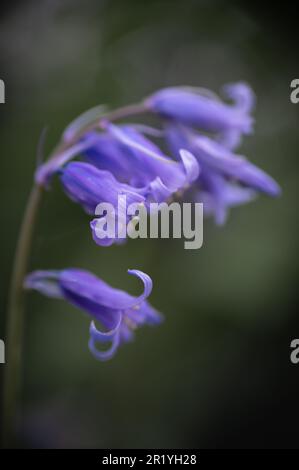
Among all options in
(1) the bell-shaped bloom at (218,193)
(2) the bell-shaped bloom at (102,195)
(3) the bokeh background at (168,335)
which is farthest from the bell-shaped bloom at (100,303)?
(3) the bokeh background at (168,335)

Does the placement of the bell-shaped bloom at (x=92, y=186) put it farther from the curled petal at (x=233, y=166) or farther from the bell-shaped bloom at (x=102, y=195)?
the curled petal at (x=233, y=166)

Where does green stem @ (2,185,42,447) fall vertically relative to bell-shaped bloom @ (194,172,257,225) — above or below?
below

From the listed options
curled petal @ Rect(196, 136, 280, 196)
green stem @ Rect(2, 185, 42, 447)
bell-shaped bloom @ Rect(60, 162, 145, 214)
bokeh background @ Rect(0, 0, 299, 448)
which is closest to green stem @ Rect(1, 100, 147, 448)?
green stem @ Rect(2, 185, 42, 447)

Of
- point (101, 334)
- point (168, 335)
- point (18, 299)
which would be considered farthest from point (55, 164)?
point (168, 335)

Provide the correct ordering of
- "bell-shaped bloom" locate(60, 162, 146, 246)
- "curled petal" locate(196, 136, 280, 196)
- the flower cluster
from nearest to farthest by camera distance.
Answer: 1. "bell-shaped bloom" locate(60, 162, 146, 246)
2. the flower cluster
3. "curled petal" locate(196, 136, 280, 196)

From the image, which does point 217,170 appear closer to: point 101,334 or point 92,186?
point 92,186

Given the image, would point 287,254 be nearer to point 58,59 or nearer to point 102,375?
point 102,375

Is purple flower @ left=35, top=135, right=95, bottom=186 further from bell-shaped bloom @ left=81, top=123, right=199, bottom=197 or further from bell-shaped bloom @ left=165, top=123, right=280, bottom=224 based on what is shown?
bell-shaped bloom @ left=165, top=123, right=280, bottom=224

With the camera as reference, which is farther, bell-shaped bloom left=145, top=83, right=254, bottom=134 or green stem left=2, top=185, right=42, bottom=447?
bell-shaped bloom left=145, top=83, right=254, bottom=134
